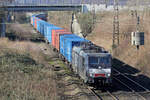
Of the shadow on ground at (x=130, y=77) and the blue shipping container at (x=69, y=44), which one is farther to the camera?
the blue shipping container at (x=69, y=44)

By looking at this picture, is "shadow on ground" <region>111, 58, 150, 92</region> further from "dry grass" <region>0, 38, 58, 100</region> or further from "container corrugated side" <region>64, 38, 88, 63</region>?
"dry grass" <region>0, 38, 58, 100</region>

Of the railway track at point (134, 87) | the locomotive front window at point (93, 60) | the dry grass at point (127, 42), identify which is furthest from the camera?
the dry grass at point (127, 42)

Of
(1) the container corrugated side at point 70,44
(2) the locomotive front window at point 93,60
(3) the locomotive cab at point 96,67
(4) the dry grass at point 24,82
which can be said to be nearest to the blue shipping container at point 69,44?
(1) the container corrugated side at point 70,44

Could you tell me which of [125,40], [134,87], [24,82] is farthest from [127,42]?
[24,82]

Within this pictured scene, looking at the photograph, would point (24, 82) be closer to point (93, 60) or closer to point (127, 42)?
point (93, 60)

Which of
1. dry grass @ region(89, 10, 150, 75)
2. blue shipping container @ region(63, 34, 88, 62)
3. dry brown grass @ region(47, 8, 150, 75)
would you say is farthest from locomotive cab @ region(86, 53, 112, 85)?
dry brown grass @ region(47, 8, 150, 75)

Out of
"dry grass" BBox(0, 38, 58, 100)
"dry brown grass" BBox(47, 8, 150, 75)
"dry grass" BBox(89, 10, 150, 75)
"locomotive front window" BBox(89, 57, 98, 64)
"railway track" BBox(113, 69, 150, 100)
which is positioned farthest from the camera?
"dry brown grass" BBox(47, 8, 150, 75)

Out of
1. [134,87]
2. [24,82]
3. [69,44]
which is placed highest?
[69,44]

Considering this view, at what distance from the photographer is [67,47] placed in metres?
23.9

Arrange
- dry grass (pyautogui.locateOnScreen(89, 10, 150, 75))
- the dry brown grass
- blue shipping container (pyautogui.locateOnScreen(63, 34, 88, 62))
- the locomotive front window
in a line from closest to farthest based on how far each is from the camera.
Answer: the locomotive front window, blue shipping container (pyautogui.locateOnScreen(63, 34, 88, 62)), dry grass (pyautogui.locateOnScreen(89, 10, 150, 75)), the dry brown grass

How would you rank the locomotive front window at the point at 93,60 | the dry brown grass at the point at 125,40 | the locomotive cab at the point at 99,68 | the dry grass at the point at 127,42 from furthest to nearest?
the dry brown grass at the point at 125,40
the dry grass at the point at 127,42
the locomotive front window at the point at 93,60
the locomotive cab at the point at 99,68

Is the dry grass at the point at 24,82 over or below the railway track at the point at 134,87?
over

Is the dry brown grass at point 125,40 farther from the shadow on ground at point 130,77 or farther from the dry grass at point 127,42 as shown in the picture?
the shadow on ground at point 130,77

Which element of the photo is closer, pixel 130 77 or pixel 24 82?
pixel 24 82
